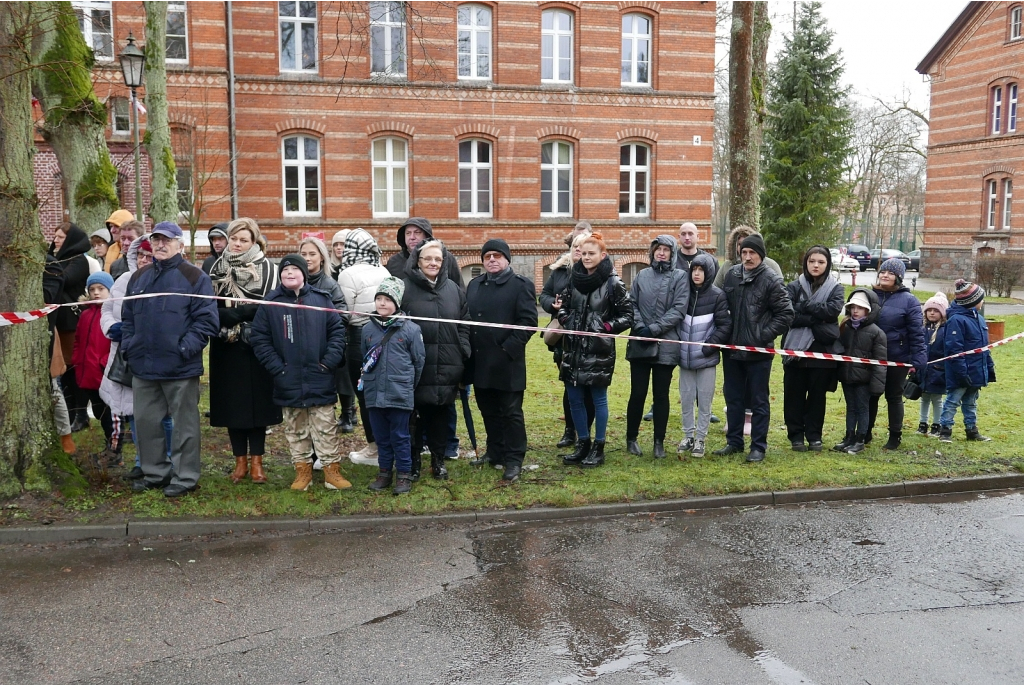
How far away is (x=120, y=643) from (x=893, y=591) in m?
4.56

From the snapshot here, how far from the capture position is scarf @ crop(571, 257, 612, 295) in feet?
26.7

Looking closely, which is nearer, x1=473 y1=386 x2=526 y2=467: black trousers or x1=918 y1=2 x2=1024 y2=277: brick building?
x1=473 y1=386 x2=526 y2=467: black trousers

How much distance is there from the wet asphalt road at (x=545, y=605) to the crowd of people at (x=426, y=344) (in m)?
1.20

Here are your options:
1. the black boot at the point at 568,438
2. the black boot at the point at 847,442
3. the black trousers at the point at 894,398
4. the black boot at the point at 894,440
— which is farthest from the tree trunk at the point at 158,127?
the black boot at the point at 894,440

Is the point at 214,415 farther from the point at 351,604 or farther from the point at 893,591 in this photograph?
the point at 893,591

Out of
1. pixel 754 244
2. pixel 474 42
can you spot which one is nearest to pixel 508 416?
pixel 754 244

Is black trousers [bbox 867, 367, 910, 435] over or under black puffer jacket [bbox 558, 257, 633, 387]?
under

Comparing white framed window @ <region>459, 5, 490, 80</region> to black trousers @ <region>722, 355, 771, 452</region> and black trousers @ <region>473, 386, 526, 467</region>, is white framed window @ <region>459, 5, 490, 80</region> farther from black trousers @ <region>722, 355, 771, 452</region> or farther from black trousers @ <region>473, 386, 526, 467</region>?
black trousers @ <region>473, 386, 526, 467</region>

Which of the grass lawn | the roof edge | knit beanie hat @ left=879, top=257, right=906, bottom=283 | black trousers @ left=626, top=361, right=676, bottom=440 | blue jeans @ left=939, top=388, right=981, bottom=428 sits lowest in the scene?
the grass lawn

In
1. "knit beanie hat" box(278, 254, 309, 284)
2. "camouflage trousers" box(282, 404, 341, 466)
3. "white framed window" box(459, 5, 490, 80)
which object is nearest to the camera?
"knit beanie hat" box(278, 254, 309, 284)

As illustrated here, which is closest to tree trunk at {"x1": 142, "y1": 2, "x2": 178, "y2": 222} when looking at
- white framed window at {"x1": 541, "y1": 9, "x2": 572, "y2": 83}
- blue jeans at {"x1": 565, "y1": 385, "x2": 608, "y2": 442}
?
blue jeans at {"x1": 565, "y1": 385, "x2": 608, "y2": 442}

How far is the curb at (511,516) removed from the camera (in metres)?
6.71

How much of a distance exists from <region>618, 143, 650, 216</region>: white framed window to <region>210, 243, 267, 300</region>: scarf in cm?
2097

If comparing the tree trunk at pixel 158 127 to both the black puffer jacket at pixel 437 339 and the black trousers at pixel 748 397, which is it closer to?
the black puffer jacket at pixel 437 339
